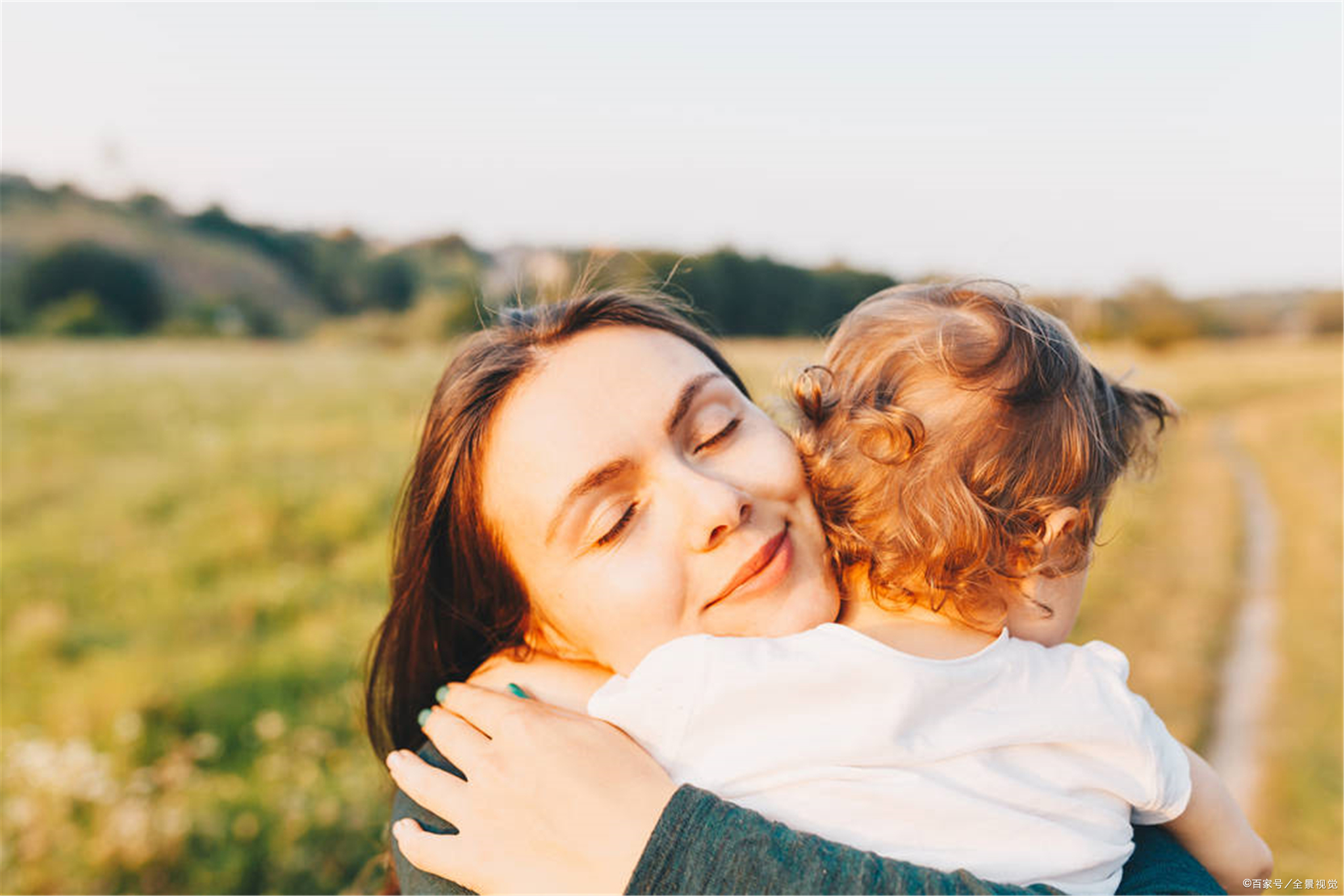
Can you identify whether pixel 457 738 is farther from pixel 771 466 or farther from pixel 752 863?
pixel 771 466

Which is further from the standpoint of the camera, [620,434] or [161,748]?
[161,748]

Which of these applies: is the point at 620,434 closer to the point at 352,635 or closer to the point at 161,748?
the point at 161,748

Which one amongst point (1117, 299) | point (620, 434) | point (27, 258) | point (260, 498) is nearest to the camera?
point (620, 434)

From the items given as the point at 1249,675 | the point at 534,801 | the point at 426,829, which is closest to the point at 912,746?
the point at 534,801

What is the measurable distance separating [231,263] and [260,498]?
1549 centimetres

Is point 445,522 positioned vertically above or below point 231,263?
above

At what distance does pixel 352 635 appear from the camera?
5.34 m

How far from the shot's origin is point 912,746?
1530 millimetres

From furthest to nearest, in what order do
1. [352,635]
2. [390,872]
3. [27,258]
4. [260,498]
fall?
[27,258]
[260,498]
[352,635]
[390,872]

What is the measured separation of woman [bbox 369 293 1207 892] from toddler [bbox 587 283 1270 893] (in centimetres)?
12

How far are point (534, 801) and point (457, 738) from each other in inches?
9.3

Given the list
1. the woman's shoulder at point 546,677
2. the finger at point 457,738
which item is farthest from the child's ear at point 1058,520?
the finger at point 457,738

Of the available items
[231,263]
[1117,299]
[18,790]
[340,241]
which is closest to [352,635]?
[18,790]

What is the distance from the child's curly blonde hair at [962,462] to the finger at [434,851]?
2.96ft
